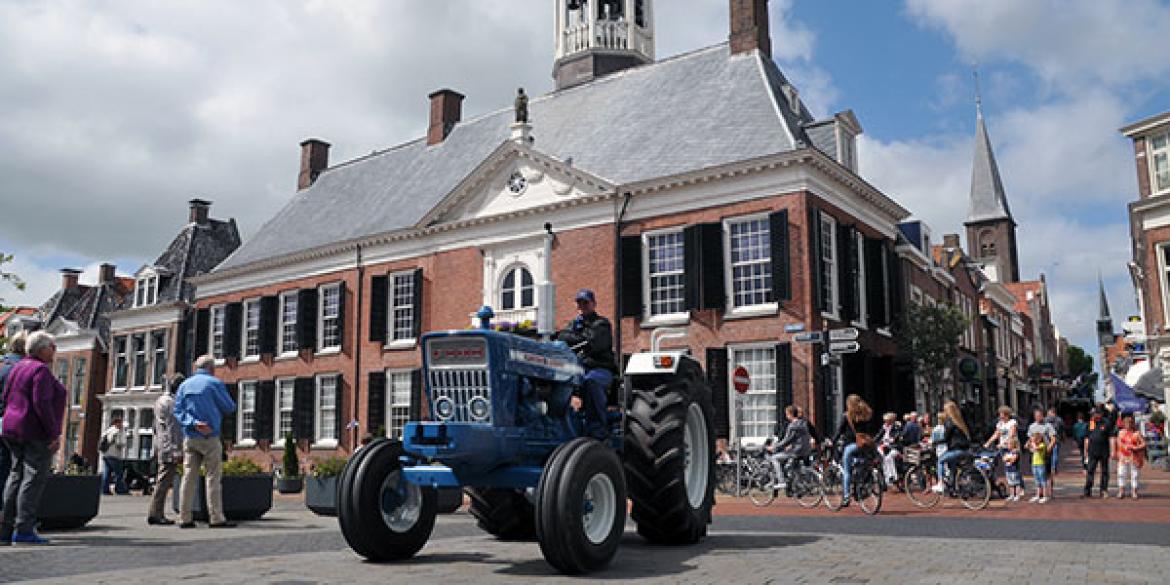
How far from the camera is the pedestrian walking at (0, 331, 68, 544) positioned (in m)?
7.60

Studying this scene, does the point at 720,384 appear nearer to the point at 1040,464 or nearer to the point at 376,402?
the point at 1040,464

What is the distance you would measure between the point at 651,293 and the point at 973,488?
36.0ft

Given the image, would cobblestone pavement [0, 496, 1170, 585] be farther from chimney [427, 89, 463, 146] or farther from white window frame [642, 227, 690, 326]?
chimney [427, 89, 463, 146]

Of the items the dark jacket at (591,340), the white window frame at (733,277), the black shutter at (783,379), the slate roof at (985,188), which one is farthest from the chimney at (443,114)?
the slate roof at (985,188)

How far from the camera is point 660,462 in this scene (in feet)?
24.7

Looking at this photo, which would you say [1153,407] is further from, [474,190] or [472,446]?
[472,446]

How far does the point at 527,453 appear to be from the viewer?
698cm

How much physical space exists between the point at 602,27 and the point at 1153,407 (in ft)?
69.9

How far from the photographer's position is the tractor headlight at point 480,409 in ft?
22.1

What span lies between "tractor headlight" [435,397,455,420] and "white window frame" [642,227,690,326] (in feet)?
51.3

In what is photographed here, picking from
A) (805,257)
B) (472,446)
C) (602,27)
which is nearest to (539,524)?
(472,446)

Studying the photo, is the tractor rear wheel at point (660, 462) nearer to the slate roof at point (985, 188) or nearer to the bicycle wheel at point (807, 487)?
the bicycle wheel at point (807, 487)

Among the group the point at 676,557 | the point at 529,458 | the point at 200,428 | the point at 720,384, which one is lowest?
the point at 676,557

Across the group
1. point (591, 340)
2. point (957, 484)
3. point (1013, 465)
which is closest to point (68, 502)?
point (591, 340)
